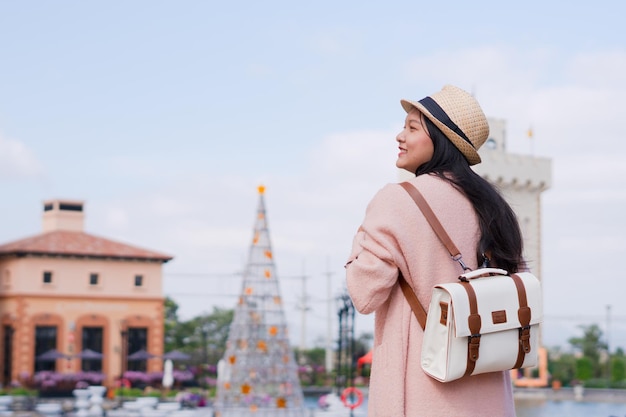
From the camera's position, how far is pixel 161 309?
3762cm

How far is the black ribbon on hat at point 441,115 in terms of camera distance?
240cm

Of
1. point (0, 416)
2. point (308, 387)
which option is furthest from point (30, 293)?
point (0, 416)

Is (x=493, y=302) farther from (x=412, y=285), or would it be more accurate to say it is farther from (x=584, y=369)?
(x=584, y=369)

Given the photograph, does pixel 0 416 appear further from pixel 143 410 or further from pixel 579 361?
pixel 579 361

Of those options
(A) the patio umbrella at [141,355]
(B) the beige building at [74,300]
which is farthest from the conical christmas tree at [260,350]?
(B) the beige building at [74,300]

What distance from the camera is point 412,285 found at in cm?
231

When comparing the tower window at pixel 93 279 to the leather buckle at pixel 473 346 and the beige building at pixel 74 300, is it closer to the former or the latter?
the beige building at pixel 74 300

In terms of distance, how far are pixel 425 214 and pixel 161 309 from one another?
118 ft

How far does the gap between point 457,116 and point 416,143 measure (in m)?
0.12

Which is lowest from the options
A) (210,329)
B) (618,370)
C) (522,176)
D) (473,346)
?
(618,370)

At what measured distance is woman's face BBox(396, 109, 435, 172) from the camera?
2432mm

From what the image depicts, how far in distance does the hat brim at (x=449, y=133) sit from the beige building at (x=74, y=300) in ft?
108

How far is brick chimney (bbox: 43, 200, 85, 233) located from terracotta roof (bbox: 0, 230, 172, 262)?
34cm

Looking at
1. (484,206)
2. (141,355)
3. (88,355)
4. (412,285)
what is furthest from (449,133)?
(141,355)
